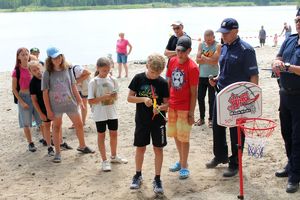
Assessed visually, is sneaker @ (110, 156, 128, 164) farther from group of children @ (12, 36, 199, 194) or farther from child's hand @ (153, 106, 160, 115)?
child's hand @ (153, 106, 160, 115)

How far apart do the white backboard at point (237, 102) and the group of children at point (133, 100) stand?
735mm

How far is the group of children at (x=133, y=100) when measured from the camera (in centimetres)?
554

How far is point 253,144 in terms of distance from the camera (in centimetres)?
552

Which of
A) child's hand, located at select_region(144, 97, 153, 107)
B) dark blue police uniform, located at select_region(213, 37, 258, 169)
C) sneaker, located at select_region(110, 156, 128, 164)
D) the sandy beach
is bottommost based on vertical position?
the sandy beach

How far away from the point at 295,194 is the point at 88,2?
11172 centimetres

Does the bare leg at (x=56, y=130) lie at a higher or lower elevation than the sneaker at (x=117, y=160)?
higher

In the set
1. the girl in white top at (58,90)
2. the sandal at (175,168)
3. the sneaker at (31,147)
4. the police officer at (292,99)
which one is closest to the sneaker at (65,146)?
the sneaker at (31,147)

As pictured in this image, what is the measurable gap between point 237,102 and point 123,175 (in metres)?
2.03

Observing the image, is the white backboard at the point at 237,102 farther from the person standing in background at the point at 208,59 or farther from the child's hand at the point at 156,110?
the person standing in background at the point at 208,59

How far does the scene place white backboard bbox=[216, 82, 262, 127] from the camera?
5.06m

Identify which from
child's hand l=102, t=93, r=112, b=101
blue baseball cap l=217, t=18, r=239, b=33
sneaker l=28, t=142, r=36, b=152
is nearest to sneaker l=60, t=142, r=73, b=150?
sneaker l=28, t=142, r=36, b=152

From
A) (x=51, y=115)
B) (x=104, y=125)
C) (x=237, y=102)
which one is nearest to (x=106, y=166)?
(x=104, y=125)

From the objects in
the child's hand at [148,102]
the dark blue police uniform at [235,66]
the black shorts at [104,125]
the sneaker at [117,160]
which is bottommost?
the sneaker at [117,160]

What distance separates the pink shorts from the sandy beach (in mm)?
579
